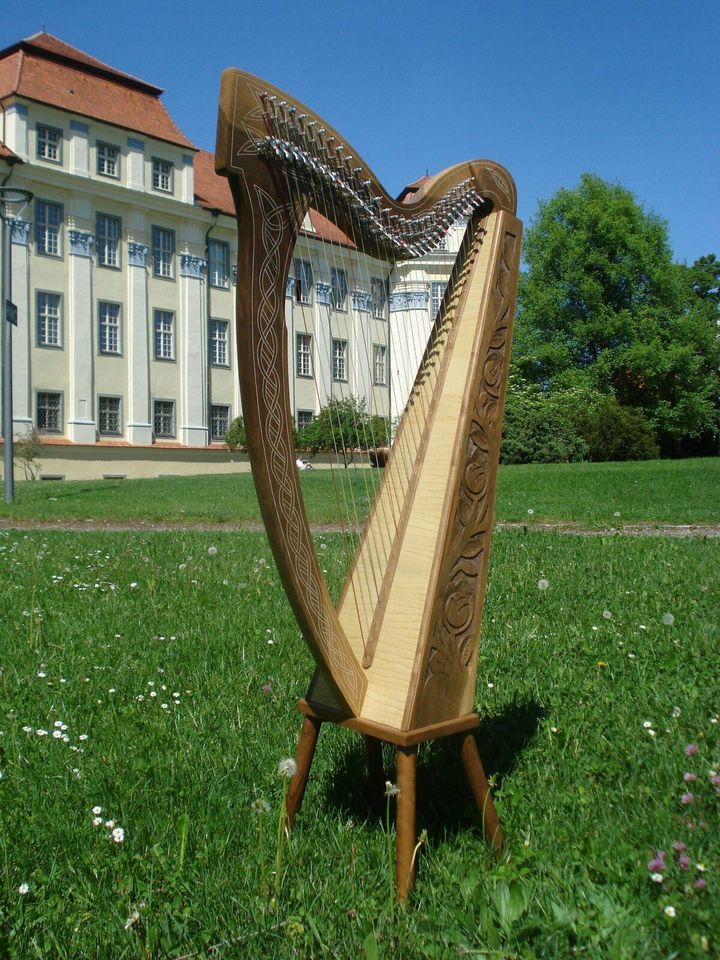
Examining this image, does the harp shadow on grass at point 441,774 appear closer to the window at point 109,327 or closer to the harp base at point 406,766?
the harp base at point 406,766

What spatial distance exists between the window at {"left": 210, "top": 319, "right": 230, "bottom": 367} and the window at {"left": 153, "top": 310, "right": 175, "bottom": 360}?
1.83 meters

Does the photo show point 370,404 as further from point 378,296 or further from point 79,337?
point 79,337

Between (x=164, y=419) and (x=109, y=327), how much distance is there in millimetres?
3881

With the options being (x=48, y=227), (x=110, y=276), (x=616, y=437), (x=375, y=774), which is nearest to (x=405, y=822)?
(x=375, y=774)

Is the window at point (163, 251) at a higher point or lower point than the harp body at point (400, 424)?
higher

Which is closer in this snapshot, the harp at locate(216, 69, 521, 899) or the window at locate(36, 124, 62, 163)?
the harp at locate(216, 69, 521, 899)

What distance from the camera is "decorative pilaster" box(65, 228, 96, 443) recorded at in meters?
30.4

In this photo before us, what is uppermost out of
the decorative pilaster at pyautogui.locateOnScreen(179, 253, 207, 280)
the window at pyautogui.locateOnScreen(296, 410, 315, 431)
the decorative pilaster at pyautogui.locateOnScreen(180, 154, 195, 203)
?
the decorative pilaster at pyautogui.locateOnScreen(180, 154, 195, 203)

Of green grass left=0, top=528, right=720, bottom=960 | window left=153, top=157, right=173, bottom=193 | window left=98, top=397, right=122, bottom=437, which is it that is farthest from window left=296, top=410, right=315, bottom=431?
window left=153, top=157, right=173, bottom=193

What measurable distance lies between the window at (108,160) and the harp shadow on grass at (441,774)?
31.3m

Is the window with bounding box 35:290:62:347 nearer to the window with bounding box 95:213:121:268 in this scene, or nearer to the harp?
the window with bounding box 95:213:121:268

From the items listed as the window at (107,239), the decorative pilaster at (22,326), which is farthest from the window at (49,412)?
the window at (107,239)

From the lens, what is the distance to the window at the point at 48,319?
29.9 m

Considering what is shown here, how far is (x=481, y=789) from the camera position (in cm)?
227
